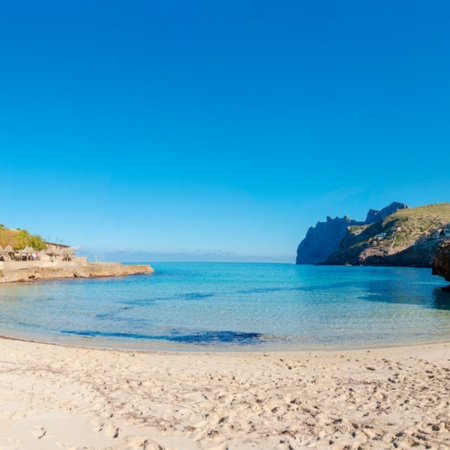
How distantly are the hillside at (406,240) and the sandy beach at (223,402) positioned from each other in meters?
142

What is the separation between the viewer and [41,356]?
1312 centimetres

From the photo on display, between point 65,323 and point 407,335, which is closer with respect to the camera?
point 407,335

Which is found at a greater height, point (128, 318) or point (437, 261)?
point (437, 261)

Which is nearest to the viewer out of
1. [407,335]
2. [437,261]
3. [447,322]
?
[407,335]

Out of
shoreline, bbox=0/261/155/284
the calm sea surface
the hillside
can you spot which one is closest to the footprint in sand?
the calm sea surface

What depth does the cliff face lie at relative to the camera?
145 feet

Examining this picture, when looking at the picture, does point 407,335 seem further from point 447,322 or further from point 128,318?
point 128,318

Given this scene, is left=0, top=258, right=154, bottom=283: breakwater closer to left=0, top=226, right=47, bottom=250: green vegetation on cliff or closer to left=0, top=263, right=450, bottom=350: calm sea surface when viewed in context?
left=0, top=226, right=47, bottom=250: green vegetation on cliff

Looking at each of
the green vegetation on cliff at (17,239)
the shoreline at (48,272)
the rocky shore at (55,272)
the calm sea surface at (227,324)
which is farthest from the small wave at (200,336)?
the green vegetation on cliff at (17,239)

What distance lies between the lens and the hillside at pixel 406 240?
469ft

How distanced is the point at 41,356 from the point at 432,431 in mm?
11861

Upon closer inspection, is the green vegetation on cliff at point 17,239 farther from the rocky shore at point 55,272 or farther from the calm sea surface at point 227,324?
the calm sea surface at point 227,324

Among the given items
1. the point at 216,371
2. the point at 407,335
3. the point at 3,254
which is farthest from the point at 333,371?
the point at 3,254

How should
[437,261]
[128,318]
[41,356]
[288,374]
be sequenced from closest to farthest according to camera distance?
[288,374] < [41,356] < [128,318] < [437,261]
